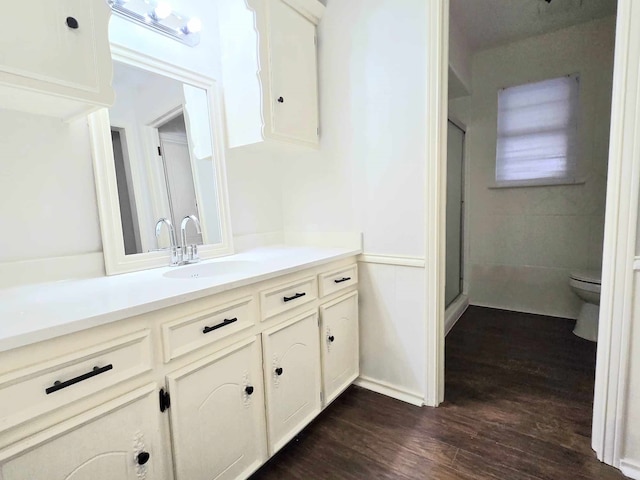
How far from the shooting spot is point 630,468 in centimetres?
127

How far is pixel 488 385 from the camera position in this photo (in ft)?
6.23

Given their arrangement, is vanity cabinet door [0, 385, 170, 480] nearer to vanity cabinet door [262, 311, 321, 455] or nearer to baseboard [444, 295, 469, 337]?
vanity cabinet door [262, 311, 321, 455]

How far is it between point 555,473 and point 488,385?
63 cm

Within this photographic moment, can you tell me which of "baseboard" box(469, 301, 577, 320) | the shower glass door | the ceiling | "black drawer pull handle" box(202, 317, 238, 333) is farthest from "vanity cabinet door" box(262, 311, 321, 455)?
the ceiling

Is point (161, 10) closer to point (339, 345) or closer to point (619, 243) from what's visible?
point (339, 345)

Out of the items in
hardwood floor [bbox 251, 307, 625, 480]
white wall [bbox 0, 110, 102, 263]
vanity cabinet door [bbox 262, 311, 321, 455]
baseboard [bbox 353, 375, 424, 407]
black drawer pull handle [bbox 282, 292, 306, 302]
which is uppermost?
white wall [bbox 0, 110, 102, 263]

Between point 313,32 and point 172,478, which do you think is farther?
point 313,32

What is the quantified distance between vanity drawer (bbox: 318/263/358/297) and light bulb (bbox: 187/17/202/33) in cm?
138

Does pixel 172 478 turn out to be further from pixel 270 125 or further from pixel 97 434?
pixel 270 125

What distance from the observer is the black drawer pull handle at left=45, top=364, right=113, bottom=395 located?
0.73 m

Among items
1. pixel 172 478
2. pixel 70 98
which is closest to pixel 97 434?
pixel 172 478

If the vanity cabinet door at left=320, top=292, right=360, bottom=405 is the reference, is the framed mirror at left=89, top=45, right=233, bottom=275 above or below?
above

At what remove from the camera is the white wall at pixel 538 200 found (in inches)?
105

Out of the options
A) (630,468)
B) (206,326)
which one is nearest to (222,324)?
(206,326)
